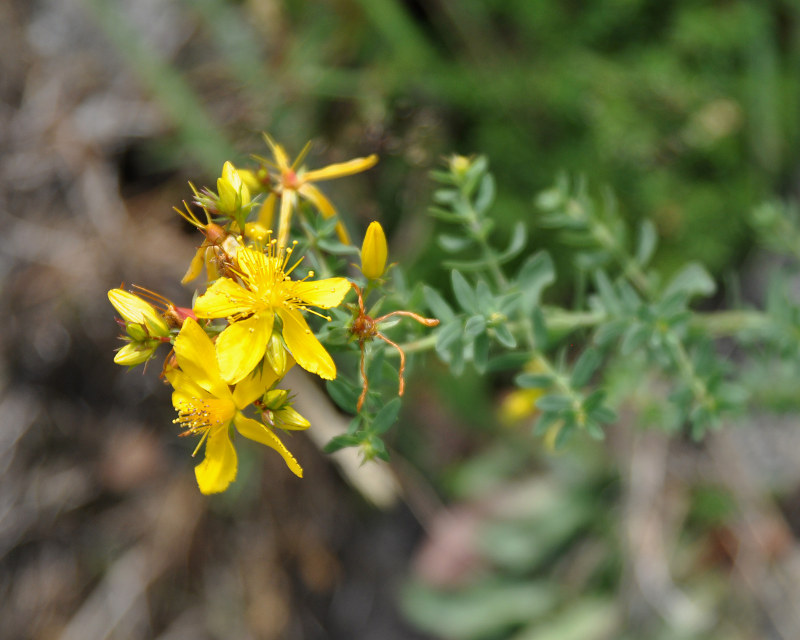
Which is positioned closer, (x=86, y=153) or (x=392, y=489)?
(x=392, y=489)

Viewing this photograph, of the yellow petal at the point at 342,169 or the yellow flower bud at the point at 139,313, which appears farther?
the yellow petal at the point at 342,169

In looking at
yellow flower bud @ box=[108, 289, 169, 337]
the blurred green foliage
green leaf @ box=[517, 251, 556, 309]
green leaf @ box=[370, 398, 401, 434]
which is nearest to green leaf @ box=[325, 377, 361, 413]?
green leaf @ box=[370, 398, 401, 434]

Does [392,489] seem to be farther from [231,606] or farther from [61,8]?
[61,8]

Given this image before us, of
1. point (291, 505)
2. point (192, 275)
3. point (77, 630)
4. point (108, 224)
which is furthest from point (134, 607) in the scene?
point (192, 275)

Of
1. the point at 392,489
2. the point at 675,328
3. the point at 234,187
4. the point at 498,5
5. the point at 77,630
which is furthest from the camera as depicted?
the point at 77,630

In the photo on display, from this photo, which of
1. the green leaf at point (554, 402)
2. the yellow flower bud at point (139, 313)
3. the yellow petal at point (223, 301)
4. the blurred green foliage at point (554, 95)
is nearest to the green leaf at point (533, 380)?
the green leaf at point (554, 402)

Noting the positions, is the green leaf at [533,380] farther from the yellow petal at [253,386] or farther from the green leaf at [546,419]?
the yellow petal at [253,386]

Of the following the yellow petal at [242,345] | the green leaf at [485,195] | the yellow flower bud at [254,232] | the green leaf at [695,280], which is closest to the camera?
the yellow petal at [242,345]
